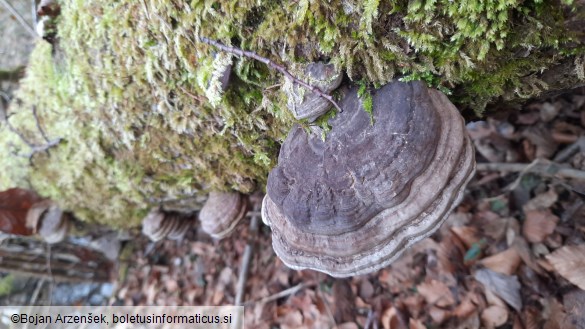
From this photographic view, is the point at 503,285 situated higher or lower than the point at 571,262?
lower

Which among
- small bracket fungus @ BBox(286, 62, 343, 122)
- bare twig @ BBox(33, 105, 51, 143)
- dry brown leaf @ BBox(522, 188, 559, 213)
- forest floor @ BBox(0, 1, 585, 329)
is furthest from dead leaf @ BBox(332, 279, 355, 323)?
bare twig @ BBox(33, 105, 51, 143)

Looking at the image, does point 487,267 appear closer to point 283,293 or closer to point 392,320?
point 392,320

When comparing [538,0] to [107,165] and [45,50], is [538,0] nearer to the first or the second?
[107,165]

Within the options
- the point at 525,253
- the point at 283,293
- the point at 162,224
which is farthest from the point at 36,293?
the point at 525,253

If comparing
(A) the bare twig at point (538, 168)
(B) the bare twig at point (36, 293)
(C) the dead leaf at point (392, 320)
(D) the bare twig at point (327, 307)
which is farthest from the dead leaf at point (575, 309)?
(B) the bare twig at point (36, 293)

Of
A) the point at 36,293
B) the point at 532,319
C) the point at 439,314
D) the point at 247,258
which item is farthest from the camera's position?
the point at 36,293

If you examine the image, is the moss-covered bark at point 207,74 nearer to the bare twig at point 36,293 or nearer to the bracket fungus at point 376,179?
the bracket fungus at point 376,179
